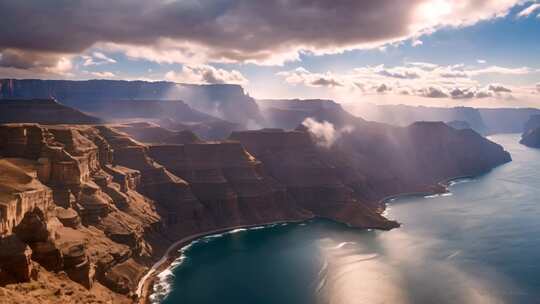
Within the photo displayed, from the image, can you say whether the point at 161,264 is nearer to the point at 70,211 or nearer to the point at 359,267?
the point at 70,211

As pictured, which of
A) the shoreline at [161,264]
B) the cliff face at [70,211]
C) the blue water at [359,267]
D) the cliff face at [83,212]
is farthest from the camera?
the blue water at [359,267]

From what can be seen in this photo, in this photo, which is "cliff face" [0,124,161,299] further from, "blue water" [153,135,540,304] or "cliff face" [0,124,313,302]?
"blue water" [153,135,540,304]

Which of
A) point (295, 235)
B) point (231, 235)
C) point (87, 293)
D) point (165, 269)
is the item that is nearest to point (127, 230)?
point (165, 269)

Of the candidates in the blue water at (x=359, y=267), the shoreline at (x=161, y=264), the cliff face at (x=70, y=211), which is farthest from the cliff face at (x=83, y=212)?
the blue water at (x=359, y=267)

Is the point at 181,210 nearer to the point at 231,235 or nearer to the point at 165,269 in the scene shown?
the point at 231,235

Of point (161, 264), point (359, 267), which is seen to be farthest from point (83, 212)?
point (359, 267)

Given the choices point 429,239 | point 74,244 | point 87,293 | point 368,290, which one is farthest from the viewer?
point 429,239

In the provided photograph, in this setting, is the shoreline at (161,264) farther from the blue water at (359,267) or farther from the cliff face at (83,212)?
the blue water at (359,267)

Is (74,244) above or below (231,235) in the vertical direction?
above
